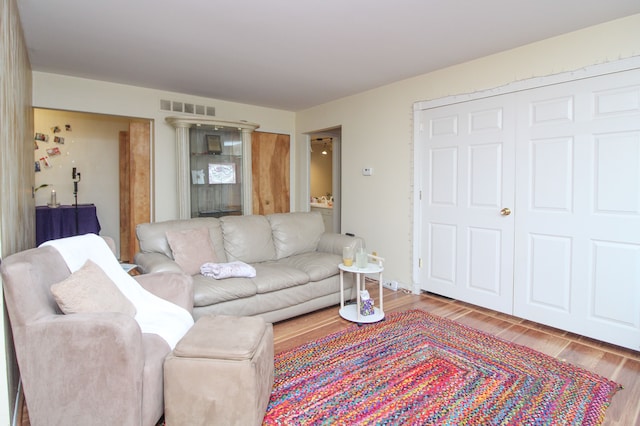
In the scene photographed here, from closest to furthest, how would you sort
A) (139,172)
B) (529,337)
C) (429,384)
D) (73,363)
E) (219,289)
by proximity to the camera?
(73,363)
(429,384)
(219,289)
(529,337)
(139,172)

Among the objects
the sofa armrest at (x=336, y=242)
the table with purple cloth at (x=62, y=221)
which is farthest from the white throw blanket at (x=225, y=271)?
the table with purple cloth at (x=62, y=221)

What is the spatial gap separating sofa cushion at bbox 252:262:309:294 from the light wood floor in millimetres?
359

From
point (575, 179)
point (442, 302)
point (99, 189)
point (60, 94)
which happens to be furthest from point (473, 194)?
point (99, 189)

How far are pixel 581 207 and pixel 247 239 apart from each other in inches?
112

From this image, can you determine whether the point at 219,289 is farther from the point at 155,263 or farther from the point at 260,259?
the point at 260,259

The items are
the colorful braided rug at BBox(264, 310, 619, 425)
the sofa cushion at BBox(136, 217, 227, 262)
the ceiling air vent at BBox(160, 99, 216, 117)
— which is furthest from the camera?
the ceiling air vent at BBox(160, 99, 216, 117)

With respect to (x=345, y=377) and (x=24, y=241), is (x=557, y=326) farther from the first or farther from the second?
(x=24, y=241)

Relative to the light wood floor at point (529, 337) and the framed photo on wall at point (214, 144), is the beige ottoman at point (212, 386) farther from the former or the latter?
the framed photo on wall at point (214, 144)

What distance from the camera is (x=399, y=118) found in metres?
3.98

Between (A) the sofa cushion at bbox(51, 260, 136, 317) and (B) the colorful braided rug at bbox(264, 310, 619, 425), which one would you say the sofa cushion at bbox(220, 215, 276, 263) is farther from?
(A) the sofa cushion at bbox(51, 260, 136, 317)

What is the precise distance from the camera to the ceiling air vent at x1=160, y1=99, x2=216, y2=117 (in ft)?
14.3

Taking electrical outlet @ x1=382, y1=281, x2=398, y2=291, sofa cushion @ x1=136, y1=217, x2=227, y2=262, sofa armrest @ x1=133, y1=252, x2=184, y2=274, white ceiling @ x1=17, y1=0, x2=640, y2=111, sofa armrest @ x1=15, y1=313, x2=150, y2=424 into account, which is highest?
white ceiling @ x1=17, y1=0, x2=640, y2=111

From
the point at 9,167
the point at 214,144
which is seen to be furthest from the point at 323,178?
the point at 9,167

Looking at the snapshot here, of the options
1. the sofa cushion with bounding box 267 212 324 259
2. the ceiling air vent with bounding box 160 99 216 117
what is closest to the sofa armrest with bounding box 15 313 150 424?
the sofa cushion with bounding box 267 212 324 259
